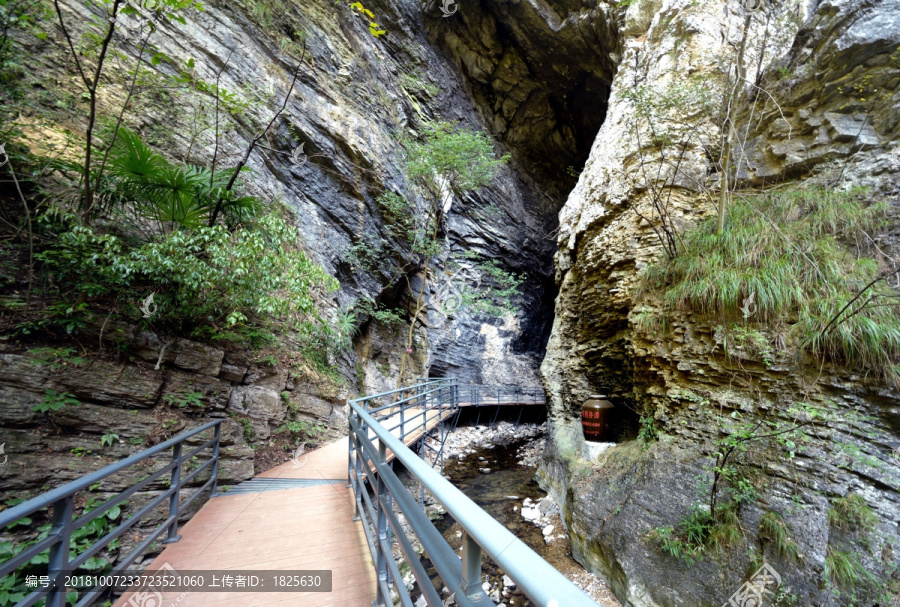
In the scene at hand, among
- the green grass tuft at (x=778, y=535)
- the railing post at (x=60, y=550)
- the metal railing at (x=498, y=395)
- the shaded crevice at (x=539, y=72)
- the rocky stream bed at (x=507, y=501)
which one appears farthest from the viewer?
the metal railing at (x=498, y=395)

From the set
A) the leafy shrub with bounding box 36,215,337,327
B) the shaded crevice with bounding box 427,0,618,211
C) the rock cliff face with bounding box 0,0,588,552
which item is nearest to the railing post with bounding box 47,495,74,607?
the rock cliff face with bounding box 0,0,588,552

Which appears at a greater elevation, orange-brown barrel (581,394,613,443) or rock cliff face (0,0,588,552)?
rock cliff face (0,0,588,552)

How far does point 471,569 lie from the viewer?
0.91 metres

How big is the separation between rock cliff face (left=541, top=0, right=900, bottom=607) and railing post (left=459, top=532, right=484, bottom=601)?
3771 mm

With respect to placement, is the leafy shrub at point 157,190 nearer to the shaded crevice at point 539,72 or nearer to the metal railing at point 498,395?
the metal railing at point 498,395

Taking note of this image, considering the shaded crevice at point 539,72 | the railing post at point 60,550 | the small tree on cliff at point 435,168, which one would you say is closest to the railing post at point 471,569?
the railing post at point 60,550

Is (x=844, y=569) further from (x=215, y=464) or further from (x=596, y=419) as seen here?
(x=215, y=464)

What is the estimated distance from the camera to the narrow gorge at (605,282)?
9.96ft

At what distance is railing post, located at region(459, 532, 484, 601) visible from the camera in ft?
2.94

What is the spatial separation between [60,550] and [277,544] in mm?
1339

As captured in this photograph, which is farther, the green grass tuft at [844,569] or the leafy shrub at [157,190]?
the leafy shrub at [157,190]

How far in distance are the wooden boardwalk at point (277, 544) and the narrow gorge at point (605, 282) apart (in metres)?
0.50

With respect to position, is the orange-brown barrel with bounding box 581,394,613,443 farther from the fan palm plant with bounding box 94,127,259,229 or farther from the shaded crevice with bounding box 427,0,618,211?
the shaded crevice with bounding box 427,0,618,211

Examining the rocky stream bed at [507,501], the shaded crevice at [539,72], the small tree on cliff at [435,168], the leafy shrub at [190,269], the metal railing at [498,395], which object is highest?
the shaded crevice at [539,72]
